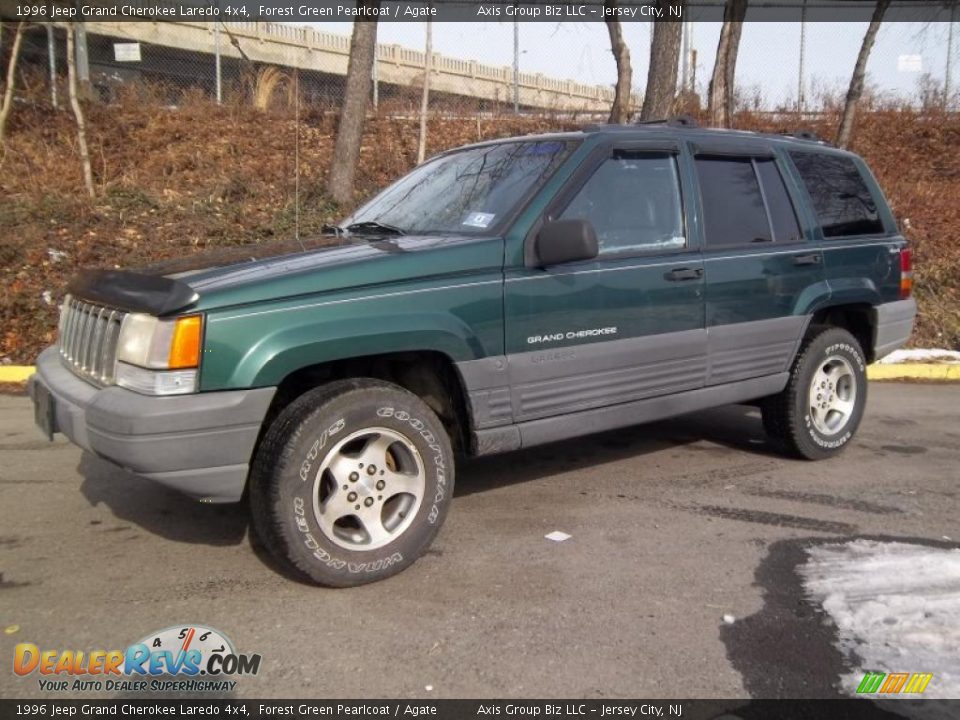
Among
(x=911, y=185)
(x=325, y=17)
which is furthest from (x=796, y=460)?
(x=325, y=17)

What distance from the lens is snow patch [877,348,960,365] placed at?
8690 mm

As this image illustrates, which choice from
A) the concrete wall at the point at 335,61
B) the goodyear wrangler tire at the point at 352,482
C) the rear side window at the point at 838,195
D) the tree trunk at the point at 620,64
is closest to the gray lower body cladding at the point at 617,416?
the goodyear wrangler tire at the point at 352,482

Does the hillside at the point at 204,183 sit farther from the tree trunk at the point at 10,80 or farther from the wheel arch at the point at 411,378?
the wheel arch at the point at 411,378

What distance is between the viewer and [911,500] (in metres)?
4.66

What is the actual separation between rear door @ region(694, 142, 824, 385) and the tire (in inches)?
7.9

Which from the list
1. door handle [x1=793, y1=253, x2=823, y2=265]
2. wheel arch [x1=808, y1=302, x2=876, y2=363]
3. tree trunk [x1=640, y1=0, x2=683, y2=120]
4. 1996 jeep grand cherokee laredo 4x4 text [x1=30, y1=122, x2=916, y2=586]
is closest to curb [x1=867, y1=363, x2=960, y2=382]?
wheel arch [x1=808, y1=302, x2=876, y2=363]

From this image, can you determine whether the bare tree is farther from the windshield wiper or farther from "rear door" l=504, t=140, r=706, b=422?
the windshield wiper

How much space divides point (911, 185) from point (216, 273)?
45.3 feet

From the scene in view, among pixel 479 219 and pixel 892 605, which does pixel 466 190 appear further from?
pixel 892 605

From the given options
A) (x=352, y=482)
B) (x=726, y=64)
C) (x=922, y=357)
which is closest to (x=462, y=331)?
(x=352, y=482)

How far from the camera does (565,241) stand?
3816 mm

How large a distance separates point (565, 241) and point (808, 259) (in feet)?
6.57

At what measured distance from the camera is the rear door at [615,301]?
3926 mm

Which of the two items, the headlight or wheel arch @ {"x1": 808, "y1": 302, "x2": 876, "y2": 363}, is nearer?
the headlight
